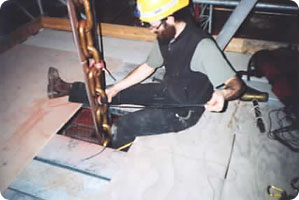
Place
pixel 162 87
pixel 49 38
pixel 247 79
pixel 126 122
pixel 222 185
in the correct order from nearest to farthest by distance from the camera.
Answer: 1. pixel 222 185
2. pixel 126 122
3. pixel 162 87
4. pixel 247 79
5. pixel 49 38

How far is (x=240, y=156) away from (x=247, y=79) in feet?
5.17

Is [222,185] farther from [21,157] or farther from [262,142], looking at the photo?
[21,157]

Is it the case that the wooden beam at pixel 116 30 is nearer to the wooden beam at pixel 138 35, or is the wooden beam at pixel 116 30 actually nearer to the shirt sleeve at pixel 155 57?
the wooden beam at pixel 138 35

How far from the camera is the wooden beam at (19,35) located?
16.4 feet

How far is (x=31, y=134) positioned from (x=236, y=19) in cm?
302

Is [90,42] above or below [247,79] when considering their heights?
above

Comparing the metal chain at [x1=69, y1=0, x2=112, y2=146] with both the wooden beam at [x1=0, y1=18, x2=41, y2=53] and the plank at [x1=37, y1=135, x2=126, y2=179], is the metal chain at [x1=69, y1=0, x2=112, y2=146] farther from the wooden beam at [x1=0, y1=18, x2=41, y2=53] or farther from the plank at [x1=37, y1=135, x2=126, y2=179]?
the wooden beam at [x1=0, y1=18, x2=41, y2=53]

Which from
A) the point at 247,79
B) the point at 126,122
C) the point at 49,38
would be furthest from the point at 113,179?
the point at 49,38

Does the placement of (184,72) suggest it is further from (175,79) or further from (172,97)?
(172,97)

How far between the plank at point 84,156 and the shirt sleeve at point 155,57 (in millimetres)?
1126

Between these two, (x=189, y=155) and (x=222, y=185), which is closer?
(x=222, y=185)

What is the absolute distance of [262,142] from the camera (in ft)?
10.2

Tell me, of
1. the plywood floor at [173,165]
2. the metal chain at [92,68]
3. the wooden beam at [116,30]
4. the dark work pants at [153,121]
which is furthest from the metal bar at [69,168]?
the wooden beam at [116,30]

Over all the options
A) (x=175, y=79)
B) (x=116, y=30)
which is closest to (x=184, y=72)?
(x=175, y=79)
